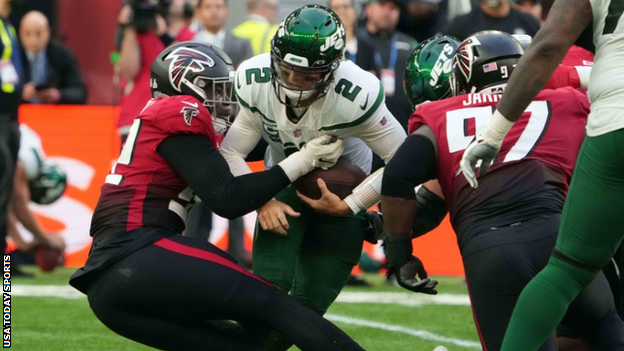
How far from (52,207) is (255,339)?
16.3ft

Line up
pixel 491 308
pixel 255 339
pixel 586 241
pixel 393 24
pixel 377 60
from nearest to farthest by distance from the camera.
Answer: pixel 586 241
pixel 491 308
pixel 255 339
pixel 377 60
pixel 393 24

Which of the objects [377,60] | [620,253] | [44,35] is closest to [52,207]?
[44,35]

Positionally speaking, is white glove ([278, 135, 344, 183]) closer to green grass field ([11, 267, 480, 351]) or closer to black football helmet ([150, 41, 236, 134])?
black football helmet ([150, 41, 236, 134])

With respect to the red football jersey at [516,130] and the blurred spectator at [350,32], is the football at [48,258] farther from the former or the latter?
the red football jersey at [516,130]

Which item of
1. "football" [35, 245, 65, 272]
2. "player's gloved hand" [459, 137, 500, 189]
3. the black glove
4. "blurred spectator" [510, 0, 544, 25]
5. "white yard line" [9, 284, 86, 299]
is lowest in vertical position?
"football" [35, 245, 65, 272]

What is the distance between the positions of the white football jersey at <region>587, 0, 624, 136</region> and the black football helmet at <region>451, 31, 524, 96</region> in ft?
1.89

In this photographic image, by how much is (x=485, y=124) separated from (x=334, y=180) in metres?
0.86

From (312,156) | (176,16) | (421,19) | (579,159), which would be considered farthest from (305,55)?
(421,19)

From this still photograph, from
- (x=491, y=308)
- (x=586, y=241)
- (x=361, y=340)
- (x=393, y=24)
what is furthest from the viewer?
(x=393, y=24)

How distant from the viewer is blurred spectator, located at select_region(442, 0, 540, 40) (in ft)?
26.2

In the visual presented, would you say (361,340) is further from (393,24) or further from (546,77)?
(393,24)

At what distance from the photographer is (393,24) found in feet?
28.9

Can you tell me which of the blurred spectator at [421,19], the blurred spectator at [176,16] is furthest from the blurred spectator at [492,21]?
the blurred spectator at [176,16]

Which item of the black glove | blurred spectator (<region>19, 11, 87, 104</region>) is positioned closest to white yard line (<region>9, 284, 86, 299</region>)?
blurred spectator (<region>19, 11, 87, 104</region>)
